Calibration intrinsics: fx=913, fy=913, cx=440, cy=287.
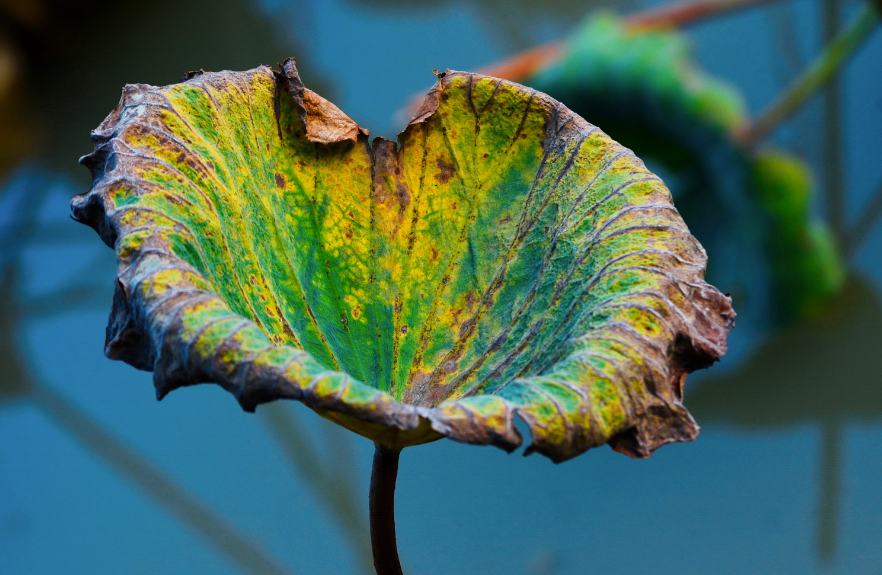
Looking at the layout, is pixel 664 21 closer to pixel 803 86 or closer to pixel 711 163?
pixel 711 163

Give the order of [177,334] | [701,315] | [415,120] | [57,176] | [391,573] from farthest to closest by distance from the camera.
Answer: [57,176]
[415,120]
[391,573]
[701,315]
[177,334]

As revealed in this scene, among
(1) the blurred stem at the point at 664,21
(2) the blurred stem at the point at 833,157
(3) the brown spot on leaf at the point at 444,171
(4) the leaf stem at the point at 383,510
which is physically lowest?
(2) the blurred stem at the point at 833,157

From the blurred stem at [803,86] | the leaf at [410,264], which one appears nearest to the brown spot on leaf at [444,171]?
the leaf at [410,264]

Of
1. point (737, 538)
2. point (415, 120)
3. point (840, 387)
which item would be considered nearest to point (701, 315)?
point (415, 120)

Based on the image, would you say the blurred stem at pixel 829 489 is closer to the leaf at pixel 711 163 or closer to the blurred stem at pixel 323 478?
the leaf at pixel 711 163

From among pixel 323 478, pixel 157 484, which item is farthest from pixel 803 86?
pixel 157 484

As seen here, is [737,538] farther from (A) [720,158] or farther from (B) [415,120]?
(B) [415,120]
